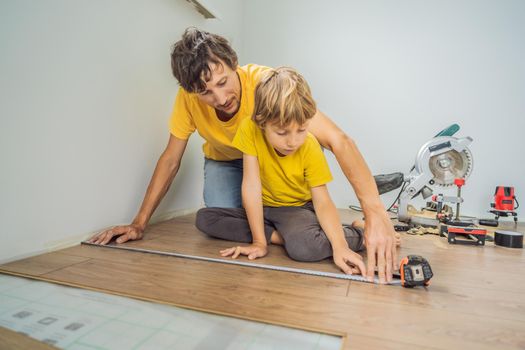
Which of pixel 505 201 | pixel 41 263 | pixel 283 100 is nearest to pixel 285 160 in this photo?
pixel 283 100

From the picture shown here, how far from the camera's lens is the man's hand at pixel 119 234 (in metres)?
1.32

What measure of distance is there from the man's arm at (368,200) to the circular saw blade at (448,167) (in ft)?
3.06

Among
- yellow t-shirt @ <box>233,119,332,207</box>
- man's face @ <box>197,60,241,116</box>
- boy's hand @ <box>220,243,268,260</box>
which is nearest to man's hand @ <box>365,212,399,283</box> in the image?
yellow t-shirt @ <box>233,119,332,207</box>

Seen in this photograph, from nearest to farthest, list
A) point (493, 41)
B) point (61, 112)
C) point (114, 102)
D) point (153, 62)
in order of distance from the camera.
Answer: point (61, 112)
point (114, 102)
point (153, 62)
point (493, 41)

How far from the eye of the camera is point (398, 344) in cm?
66

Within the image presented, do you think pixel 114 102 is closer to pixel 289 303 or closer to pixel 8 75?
pixel 8 75

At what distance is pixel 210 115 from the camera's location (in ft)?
4.80

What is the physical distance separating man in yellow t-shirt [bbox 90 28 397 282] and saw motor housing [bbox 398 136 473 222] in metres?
0.84

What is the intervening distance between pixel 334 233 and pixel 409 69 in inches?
70.0

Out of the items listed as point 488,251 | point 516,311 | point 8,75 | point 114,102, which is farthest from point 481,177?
point 8,75

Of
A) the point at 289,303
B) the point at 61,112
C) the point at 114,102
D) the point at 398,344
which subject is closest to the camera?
A: the point at 398,344

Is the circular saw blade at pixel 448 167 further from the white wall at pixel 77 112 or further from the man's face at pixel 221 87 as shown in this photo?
the white wall at pixel 77 112

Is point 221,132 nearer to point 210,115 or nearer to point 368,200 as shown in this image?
point 210,115

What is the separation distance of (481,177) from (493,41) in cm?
91
